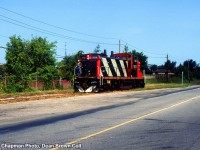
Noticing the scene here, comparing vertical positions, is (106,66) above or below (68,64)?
below

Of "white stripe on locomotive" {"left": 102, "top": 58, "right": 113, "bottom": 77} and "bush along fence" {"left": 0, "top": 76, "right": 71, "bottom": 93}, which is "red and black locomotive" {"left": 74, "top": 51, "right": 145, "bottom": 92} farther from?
"bush along fence" {"left": 0, "top": 76, "right": 71, "bottom": 93}

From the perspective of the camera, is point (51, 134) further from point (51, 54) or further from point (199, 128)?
point (51, 54)

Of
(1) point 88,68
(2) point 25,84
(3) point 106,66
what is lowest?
(2) point 25,84

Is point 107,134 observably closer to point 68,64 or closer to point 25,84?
point 25,84

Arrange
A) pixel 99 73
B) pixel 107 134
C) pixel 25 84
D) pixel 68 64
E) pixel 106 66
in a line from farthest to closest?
pixel 68 64 → pixel 25 84 → pixel 106 66 → pixel 99 73 → pixel 107 134

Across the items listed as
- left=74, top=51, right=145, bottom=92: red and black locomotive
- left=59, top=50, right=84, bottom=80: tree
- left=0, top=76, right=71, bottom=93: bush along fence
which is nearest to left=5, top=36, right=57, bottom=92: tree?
left=59, top=50, right=84, bottom=80: tree

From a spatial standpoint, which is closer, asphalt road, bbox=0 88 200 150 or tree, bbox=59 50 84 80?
asphalt road, bbox=0 88 200 150

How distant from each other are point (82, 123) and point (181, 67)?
128713 millimetres

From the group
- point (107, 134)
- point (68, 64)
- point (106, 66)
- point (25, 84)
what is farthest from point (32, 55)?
point (107, 134)

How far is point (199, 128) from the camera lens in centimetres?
1174

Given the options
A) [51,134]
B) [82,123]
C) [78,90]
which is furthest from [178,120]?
[78,90]

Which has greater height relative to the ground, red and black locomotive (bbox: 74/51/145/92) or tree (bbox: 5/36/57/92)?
tree (bbox: 5/36/57/92)

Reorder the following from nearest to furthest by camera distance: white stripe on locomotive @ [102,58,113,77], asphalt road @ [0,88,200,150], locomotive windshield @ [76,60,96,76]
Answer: asphalt road @ [0,88,200,150] < locomotive windshield @ [76,60,96,76] < white stripe on locomotive @ [102,58,113,77]

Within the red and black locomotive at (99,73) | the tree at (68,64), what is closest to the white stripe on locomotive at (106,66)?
the red and black locomotive at (99,73)
